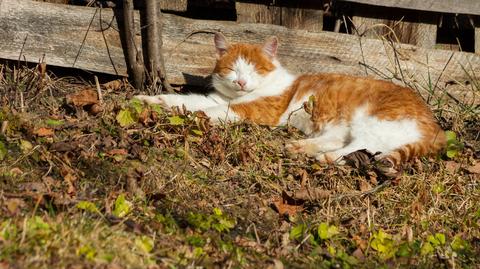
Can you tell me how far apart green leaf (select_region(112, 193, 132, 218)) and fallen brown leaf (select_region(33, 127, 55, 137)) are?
1041 millimetres

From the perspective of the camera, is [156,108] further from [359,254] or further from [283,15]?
[359,254]

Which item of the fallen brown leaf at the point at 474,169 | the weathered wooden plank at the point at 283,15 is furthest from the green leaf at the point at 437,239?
the weathered wooden plank at the point at 283,15

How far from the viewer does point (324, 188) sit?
180 inches

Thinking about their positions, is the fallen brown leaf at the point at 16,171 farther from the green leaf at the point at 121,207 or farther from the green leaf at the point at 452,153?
the green leaf at the point at 452,153

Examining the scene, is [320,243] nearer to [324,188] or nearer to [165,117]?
[324,188]

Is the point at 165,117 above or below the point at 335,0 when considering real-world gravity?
below

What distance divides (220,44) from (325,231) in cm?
229

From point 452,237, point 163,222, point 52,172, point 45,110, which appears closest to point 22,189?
point 52,172

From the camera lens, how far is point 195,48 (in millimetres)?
5750

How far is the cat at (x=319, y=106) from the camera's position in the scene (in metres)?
4.87

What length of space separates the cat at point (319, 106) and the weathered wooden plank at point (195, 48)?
0.19 meters

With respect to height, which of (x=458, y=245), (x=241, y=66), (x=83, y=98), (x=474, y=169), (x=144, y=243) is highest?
(x=241, y=66)

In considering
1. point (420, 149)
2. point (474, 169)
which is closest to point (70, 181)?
point (420, 149)

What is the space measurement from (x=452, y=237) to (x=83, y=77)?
3311mm
